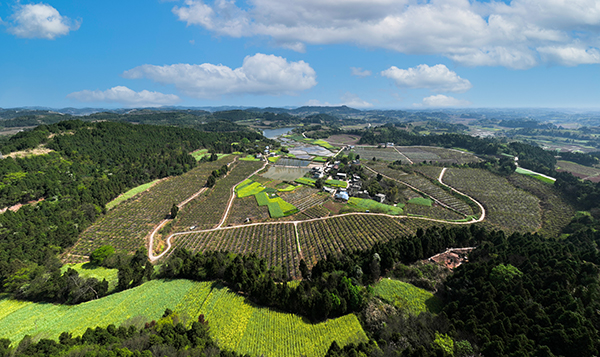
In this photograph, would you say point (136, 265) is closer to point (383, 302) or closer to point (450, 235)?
point (383, 302)

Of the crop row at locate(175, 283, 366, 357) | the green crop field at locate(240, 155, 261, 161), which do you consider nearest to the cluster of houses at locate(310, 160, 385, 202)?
the green crop field at locate(240, 155, 261, 161)

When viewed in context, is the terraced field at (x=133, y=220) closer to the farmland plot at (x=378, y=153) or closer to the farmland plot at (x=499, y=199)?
the farmland plot at (x=499, y=199)

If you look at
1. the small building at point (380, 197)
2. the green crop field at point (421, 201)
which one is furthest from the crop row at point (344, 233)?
the green crop field at point (421, 201)

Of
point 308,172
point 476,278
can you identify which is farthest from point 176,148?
point 476,278

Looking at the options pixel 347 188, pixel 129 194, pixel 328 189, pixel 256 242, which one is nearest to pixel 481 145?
→ pixel 347 188

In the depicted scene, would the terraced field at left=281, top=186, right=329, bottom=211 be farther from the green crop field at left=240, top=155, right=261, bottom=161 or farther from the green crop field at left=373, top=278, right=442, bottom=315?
the green crop field at left=240, top=155, right=261, bottom=161

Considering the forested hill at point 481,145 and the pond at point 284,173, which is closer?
the pond at point 284,173
